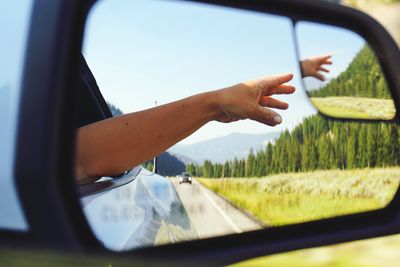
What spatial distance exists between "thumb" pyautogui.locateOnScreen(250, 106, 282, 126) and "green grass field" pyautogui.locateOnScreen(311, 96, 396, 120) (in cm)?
45

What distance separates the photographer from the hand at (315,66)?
88.0 inches

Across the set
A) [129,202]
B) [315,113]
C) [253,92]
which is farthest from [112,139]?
[315,113]

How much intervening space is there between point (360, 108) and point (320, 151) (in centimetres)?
36

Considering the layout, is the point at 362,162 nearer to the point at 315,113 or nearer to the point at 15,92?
the point at 315,113

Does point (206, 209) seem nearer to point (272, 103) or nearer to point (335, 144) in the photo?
point (272, 103)

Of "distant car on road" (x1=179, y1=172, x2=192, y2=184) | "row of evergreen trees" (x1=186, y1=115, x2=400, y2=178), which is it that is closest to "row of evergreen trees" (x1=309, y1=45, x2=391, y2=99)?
"row of evergreen trees" (x1=186, y1=115, x2=400, y2=178)

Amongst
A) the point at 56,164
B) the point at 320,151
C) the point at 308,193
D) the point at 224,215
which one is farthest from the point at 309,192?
the point at 56,164

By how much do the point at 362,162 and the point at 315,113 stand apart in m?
0.33

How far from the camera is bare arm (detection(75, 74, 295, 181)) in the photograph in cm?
190

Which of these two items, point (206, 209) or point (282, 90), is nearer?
point (206, 209)

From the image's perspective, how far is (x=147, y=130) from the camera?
6.31 ft

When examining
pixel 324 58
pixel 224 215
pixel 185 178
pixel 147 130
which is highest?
pixel 324 58

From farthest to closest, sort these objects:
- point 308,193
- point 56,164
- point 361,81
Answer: point 361,81
point 308,193
point 56,164

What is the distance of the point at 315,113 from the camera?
2.29m
